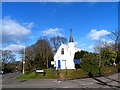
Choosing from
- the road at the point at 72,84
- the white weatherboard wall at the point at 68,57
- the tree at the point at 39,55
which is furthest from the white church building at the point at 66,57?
the road at the point at 72,84

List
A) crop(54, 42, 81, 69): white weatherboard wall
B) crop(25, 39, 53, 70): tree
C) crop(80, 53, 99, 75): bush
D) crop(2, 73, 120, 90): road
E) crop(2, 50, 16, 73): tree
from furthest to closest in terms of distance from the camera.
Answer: crop(2, 50, 16, 73): tree < crop(25, 39, 53, 70): tree < crop(54, 42, 81, 69): white weatherboard wall < crop(80, 53, 99, 75): bush < crop(2, 73, 120, 90): road

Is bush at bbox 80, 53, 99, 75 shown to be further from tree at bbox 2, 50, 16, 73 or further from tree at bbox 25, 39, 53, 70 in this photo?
tree at bbox 2, 50, 16, 73

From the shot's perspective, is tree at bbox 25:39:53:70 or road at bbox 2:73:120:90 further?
tree at bbox 25:39:53:70

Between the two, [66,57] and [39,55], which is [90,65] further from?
[39,55]

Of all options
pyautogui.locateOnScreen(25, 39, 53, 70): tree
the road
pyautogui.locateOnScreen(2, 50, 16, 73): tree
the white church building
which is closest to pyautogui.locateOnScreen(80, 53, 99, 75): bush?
the road

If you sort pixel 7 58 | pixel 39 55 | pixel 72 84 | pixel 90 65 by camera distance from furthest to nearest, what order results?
1. pixel 7 58
2. pixel 39 55
3. pixel 90 65
4. pixel 72 84

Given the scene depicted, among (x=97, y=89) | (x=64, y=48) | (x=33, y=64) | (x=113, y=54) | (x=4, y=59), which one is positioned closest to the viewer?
(x=97, y=89)

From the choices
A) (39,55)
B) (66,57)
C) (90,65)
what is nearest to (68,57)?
(66,57)

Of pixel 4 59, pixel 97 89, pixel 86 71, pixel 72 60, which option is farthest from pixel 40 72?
pixel 4 59

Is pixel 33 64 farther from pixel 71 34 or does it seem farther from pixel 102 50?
pixel 102 50

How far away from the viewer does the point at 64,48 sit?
71.2m

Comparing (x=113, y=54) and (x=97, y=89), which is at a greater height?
(x=113, y=54)

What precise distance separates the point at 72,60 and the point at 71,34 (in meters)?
7.95

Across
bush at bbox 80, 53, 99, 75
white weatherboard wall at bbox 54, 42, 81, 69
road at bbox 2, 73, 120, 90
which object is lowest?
road at bbox 2, 73, 120, 90
